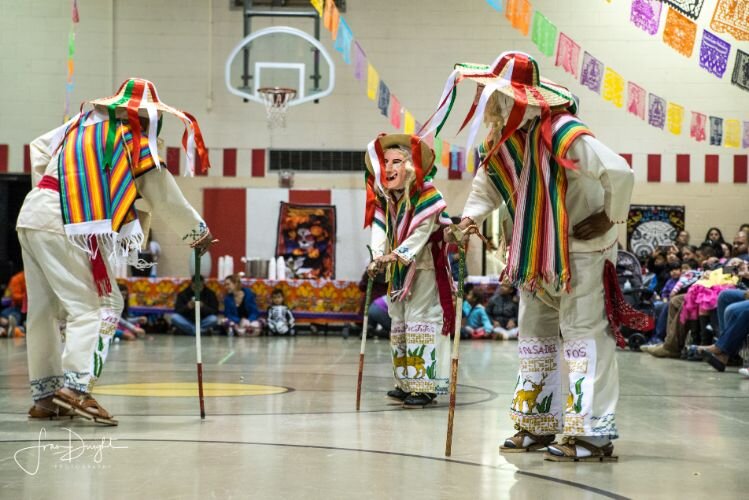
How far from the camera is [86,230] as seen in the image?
527 centimetres

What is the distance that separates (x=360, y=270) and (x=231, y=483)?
12.1m

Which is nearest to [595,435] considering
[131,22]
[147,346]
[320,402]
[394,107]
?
[320,402]

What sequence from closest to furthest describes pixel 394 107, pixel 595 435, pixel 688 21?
pixel 595 435, pixel 688 21, pixel 394 107

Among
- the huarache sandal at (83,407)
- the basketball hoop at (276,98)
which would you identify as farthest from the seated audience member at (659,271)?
the huarache sandal at (83,407)

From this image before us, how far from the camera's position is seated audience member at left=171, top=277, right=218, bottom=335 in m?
13.9

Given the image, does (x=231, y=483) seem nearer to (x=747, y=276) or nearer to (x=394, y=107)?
(x=747, y=276)

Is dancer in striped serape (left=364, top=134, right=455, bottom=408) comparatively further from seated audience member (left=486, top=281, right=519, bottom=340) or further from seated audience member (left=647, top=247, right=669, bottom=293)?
seated audience member (left=486, top=281, right=519, bottom=340)

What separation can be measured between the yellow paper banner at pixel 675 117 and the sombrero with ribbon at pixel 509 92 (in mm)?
9620

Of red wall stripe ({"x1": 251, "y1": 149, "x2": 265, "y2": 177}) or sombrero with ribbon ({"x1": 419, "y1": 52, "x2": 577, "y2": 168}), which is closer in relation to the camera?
sombrero with ribbon ({"x1": 419, "y1": 52, "x2": 577, "y2": 168})

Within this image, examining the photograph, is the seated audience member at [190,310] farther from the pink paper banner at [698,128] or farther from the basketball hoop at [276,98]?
the pink paper banner at [698,128]

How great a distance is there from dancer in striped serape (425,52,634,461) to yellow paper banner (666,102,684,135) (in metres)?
9.62

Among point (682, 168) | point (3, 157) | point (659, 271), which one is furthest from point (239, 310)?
point (682, 168)

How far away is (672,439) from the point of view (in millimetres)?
5016

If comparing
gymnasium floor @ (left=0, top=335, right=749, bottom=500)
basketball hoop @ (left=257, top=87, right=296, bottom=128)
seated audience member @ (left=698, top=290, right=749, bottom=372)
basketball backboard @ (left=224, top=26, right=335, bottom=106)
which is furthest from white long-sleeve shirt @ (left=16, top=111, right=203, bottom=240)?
basketball backboard @ (left=224, top=26, right=335, bottom=106)
